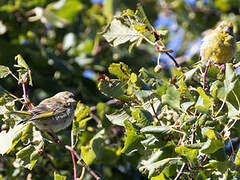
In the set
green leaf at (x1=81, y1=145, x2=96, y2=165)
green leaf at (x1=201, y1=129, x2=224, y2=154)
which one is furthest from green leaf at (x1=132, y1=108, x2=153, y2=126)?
green leaf at (x1=81, y1=145, x2=96, y2=165)

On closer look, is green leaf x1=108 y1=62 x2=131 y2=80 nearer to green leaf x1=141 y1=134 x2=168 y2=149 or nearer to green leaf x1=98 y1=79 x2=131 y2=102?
green leaf x1=98 y1=79 x2=131 y2=102

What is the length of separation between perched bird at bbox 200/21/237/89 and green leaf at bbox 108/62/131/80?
24.5 inches

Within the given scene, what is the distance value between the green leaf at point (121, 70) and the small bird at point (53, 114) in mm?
638

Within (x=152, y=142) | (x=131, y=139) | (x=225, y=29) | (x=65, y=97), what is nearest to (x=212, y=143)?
(x=152, y=142)

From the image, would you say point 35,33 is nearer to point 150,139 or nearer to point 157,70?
point 157,70

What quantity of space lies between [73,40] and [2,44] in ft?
3.00

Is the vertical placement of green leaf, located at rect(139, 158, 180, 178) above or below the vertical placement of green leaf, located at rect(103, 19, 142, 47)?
below

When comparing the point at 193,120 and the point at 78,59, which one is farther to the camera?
the point at 78,59

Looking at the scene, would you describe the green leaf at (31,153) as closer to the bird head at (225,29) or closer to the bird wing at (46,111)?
the bird wing at (46,111)

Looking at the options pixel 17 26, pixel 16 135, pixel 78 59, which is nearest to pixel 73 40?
pixel 78 59

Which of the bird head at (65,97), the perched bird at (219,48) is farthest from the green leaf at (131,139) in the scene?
the bird head at (65,97)

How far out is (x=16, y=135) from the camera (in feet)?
8.11

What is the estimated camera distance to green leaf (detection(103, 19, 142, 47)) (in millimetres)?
2737

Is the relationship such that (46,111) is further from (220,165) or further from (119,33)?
(220,165)
